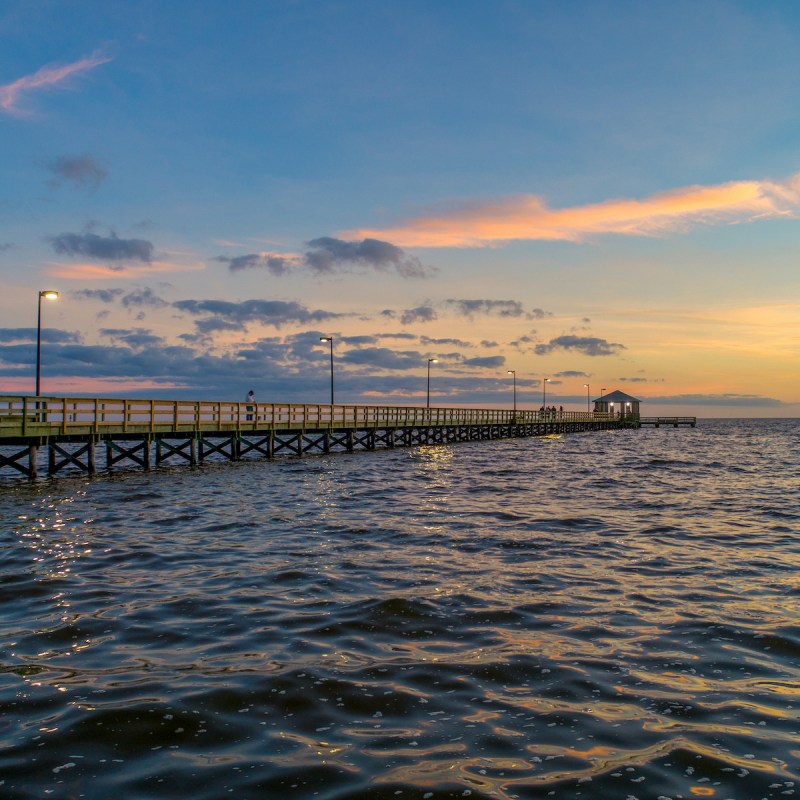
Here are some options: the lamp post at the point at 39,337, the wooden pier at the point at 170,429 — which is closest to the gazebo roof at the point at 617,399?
the wooden pier at the point at 170,429

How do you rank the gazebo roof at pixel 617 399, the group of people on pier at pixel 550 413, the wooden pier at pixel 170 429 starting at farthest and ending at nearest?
the gazebo roof at pixel 617 399, the group of people on pier at pixel 550 413, the wooden pier at pixel 170 429

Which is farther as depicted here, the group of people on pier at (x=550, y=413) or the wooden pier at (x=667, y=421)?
the wooden pier at (x=667, y=421)

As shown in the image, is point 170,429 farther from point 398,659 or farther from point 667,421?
point 667,421

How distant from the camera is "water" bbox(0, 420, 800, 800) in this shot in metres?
4.44

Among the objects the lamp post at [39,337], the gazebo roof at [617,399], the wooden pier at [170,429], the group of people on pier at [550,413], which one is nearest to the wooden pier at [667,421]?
the gazebo roof at [617,399]

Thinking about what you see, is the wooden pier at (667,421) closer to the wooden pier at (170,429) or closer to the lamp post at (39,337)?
the wooden pier at (170,429)

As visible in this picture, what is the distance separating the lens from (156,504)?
1788cm

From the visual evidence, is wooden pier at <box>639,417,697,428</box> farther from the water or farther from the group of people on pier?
the water

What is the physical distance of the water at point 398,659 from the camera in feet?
14.6

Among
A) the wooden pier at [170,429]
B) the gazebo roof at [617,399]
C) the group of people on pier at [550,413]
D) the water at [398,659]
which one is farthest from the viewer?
the gazebo roof at [617,399]

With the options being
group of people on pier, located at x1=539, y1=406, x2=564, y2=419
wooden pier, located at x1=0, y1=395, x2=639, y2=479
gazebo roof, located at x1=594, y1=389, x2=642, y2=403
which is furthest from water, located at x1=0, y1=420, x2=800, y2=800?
gazebo roof, located at x1=594, y1=389, x2=642, y2=403

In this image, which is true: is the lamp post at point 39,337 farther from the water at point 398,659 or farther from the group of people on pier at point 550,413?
the group of people on pier at point 550,413

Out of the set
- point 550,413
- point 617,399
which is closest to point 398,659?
point 550,413

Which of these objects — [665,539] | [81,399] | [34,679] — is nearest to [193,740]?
[34,679]
